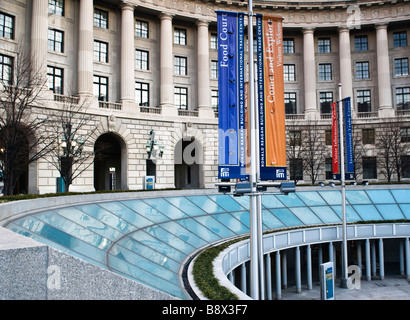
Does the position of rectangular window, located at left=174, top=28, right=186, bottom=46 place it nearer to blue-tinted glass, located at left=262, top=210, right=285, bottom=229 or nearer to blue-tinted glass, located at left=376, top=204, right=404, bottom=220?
blue-tinted glass, located at left=262, top=210, right=285, bottom=229

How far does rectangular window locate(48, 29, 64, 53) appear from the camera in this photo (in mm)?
39719

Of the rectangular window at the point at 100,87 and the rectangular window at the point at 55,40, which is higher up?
the rectangular window at the point at 55,40

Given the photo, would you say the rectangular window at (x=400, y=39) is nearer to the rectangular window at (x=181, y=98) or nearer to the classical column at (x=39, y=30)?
the rectangular window at (x=181, y=98)

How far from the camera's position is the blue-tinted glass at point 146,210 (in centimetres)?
1917

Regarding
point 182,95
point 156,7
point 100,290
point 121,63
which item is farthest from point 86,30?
point 100,290

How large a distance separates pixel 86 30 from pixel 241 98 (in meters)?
32.5

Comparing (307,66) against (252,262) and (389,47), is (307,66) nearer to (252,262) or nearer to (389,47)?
(389,47)

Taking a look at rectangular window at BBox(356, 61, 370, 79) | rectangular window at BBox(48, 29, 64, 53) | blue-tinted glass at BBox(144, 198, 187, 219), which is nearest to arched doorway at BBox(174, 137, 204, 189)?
rectangular window at BBox(48, 29, 64, 53)

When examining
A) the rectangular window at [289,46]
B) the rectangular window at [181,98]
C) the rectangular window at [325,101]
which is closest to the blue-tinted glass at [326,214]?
the rectangular window at [181,98]

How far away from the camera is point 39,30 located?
3659cm

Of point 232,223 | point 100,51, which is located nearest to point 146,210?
point 232,223

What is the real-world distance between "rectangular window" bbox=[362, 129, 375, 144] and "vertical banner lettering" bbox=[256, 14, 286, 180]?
42.8 meters

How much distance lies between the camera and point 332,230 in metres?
24.6

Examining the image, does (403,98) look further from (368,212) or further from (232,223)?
(232,223)
